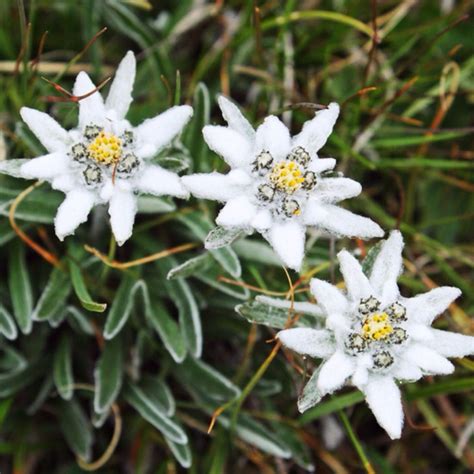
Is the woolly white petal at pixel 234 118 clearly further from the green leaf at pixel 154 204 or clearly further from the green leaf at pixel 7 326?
the green leaf at pixel 7 326

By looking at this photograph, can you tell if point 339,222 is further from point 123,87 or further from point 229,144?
point 123,87

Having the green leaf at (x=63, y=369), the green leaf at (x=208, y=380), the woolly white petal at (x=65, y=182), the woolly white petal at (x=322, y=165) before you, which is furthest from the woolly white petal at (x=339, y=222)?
the green leaf at (x=63, y=369)

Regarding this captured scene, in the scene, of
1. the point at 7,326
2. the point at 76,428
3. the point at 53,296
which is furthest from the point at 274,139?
the point at 76,428

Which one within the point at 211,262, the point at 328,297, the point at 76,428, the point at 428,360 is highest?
the point at 328,297

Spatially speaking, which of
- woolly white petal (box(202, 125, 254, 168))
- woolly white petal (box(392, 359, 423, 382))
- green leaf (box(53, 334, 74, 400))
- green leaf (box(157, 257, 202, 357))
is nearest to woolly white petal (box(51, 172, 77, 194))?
woolly white petal (box(202, 125, 254, 168))

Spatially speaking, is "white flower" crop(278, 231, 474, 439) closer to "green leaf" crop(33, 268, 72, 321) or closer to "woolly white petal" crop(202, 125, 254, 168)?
"woolly white petal" crop(202, 125, 254, 168)

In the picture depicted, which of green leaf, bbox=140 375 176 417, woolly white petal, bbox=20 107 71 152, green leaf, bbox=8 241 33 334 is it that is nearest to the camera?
woolly white petal, bbox=20 107 71 152
